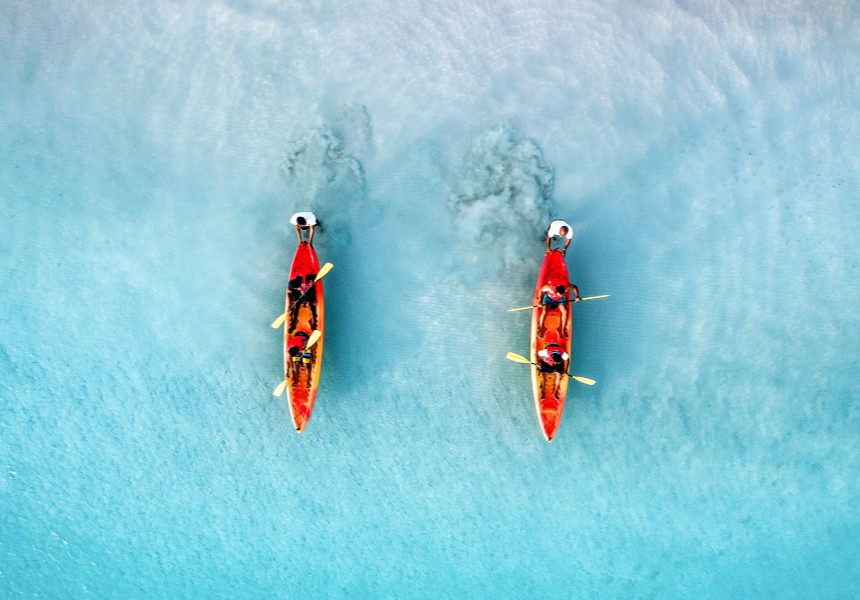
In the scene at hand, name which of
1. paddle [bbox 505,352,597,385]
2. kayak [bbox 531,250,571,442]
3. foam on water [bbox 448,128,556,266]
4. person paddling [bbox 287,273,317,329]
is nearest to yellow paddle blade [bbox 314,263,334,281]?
person paddling [bbox 287,273,317,329]

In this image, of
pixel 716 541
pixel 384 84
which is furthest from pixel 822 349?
pixel 384 84

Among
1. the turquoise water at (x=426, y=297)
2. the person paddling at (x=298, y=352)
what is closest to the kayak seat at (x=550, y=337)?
the turquoise water at (x=426, y=297)

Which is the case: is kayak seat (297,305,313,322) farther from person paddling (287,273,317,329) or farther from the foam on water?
the foam on water

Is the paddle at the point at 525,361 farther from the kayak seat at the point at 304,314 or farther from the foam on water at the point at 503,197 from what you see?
the kayak seat at the point at 304,314

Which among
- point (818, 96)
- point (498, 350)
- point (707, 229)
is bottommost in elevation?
point (498, 350)

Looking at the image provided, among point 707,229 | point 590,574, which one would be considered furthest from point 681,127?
point 590,574

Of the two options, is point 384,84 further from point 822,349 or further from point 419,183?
point 822,349

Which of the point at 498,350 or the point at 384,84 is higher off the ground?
the point at 384,84
